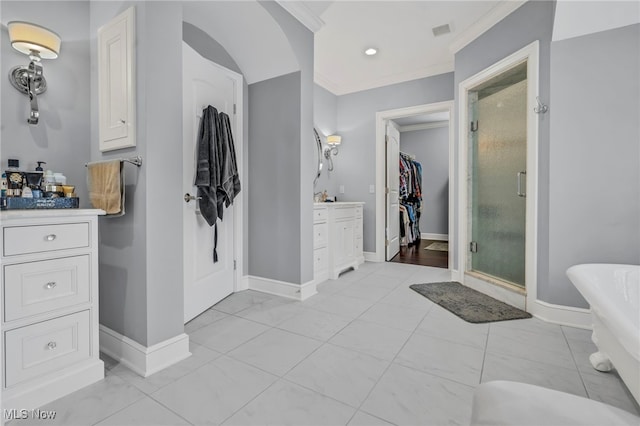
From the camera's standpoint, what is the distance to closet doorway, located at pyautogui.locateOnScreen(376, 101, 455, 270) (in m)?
4.36

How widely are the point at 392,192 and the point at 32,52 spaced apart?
4092mm

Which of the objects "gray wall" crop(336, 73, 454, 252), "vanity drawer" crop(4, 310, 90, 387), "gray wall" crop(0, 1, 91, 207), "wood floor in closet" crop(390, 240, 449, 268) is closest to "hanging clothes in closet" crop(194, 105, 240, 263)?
"gray wall" crop(0, 1, 91, 207)

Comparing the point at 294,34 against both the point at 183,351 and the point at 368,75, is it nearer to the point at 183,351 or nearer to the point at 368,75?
the point at 368,75

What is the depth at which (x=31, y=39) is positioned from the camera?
1.55 meters

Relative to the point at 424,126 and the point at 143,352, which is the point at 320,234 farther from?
the point at 424,126

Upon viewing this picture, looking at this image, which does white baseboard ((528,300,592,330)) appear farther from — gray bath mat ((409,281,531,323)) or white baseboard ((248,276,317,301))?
white baseboard ((248,276,317,301))

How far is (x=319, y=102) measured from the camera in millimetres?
4270

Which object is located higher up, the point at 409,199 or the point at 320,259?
the point at 409,199

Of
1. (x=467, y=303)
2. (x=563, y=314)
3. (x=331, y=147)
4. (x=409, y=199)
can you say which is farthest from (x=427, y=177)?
(x=563, y=314)

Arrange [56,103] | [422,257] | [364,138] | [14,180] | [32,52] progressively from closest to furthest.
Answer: [14,180]
[32,52]
[56,103]
[364,138]
[422,257]

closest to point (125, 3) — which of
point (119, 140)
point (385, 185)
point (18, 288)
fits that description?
point (119, 140)

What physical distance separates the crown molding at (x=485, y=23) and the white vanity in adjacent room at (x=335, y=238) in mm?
2114

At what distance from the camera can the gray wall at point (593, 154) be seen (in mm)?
2027

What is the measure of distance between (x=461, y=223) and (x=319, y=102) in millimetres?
2498
